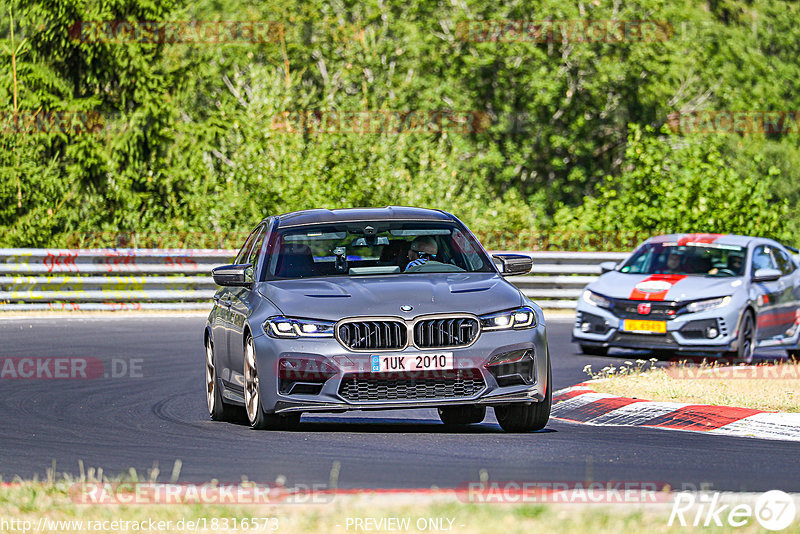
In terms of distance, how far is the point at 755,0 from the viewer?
227 feet

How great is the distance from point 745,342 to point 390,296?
8153 millimetres

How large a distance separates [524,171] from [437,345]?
1685 inches

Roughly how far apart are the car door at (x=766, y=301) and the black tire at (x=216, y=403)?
775cm

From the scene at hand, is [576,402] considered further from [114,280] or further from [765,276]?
[114,280]

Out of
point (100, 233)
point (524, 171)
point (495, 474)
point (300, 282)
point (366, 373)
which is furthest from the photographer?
point (524, 171)

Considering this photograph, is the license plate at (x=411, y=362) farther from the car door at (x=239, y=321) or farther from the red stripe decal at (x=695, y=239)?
the red stripe decal at (x=695, y=239)

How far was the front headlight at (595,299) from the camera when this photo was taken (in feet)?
56.6

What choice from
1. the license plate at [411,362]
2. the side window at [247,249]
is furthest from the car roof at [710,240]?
the license plate at [411,362]

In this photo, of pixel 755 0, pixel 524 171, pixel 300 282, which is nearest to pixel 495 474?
pixel 300 282

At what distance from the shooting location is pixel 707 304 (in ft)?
54.9

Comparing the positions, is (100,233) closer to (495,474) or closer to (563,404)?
(563,404)

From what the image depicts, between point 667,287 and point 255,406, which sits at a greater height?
point 255,406

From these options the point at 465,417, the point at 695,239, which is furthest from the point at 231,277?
the point at 695,239

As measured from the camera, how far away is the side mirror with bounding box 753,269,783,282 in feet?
55.9
